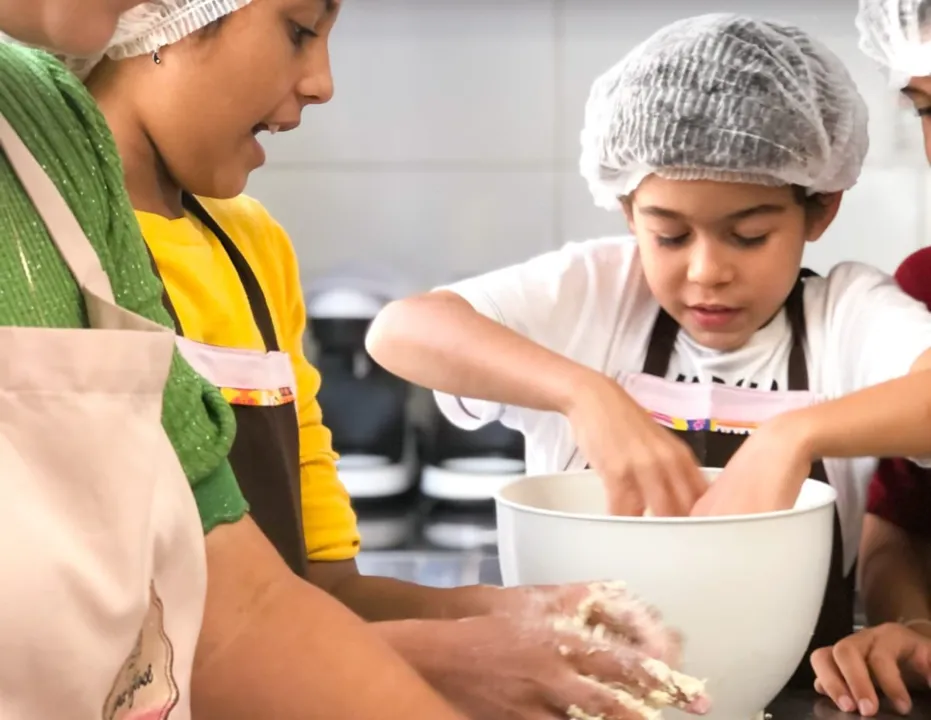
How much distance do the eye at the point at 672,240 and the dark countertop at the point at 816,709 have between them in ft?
1.26

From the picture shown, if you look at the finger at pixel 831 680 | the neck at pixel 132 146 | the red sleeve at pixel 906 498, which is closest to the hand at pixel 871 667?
the finger at pixel 831 680

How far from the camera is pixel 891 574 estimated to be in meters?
0.92

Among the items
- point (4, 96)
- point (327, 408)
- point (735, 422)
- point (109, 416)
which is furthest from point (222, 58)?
point (327, 408)

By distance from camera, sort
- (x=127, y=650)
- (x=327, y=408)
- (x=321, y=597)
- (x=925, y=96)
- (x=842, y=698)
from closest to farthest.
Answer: (x=127, y=650), (x=321, y=597), (x=842, y=698), (x=925, y=96), (x=327, y=408)

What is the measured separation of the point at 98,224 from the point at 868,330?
2.19 ft

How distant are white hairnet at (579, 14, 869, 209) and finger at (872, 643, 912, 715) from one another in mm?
390

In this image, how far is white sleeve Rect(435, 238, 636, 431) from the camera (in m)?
0.97

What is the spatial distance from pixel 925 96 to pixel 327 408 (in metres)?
0.94

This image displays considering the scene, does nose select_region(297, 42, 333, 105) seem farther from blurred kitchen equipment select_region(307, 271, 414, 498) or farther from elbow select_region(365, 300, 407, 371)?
blurred kitchen equipment select_region(307, 271, 414, 498)

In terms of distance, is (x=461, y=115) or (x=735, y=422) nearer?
(x=735, y=422)

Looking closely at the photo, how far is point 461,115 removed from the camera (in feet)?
5.37

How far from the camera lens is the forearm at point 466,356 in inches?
32.6

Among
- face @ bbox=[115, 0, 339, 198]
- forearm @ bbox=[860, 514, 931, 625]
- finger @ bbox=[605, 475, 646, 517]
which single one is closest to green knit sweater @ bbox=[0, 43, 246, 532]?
face @ bbox=[115, 0, 339, 198]

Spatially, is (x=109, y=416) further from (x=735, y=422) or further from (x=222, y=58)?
(x=735, y=422)
